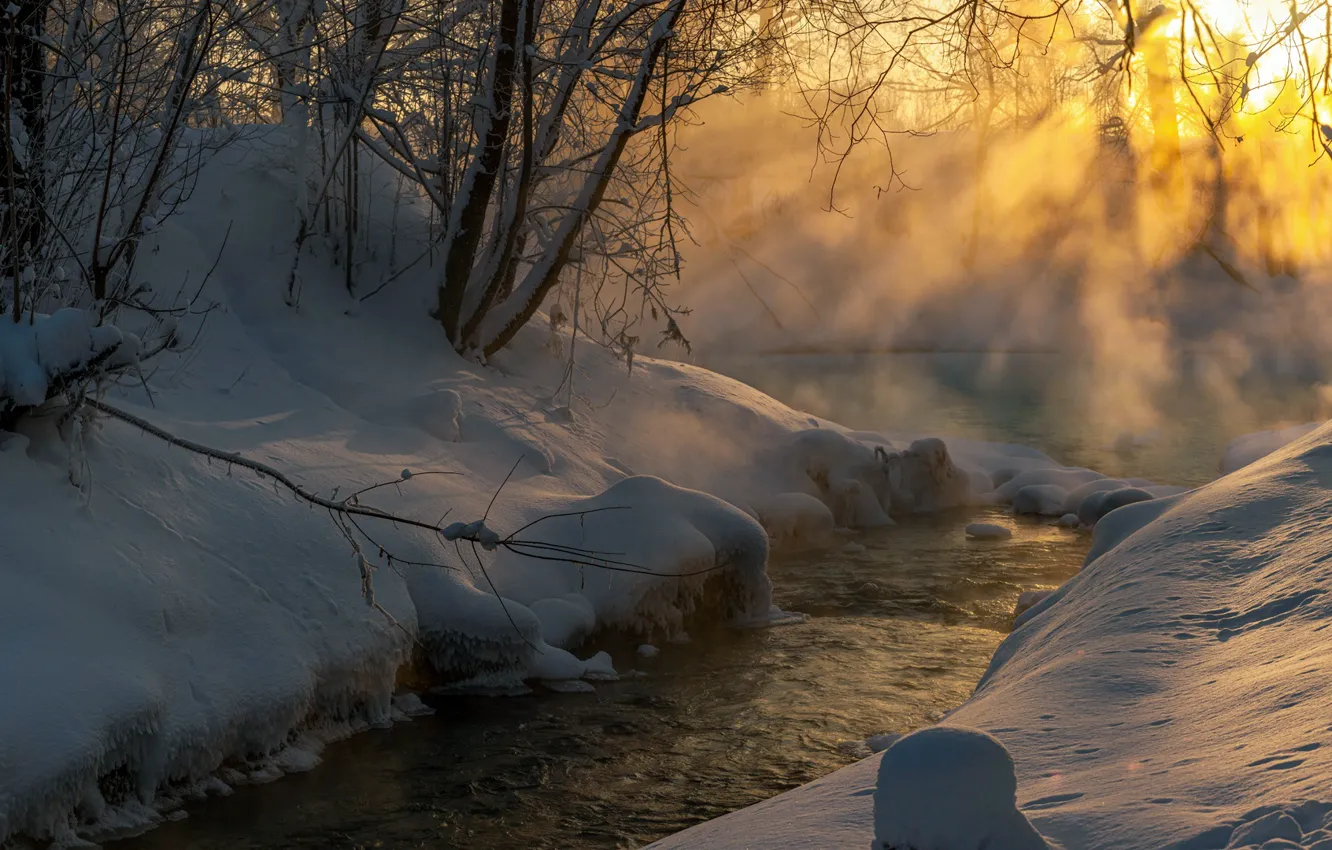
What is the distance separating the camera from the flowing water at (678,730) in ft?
19.1

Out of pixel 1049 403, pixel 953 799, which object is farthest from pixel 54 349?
pixel 1049 403

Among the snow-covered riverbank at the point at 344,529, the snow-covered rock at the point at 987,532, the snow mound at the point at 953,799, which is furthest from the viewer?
the snow-covered rock at the point at 987,532

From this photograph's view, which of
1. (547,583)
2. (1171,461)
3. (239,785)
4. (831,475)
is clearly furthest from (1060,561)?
(239,785)

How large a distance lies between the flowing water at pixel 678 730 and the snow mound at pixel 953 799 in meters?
3.07

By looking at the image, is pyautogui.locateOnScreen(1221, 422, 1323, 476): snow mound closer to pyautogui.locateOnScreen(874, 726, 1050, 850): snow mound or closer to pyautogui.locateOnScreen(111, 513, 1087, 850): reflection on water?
pyautogui.locateOnScreen(111, 513, 1087, 850): reflection on water

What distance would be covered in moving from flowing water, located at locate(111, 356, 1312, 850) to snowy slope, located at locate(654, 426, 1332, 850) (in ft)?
4.64

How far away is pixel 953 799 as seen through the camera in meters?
2.80

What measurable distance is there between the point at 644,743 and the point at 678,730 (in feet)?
0.95

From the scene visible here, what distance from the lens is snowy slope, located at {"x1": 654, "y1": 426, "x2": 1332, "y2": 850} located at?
3.08 m

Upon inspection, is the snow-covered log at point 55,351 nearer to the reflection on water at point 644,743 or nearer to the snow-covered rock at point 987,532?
the reflection on water at point 644,743

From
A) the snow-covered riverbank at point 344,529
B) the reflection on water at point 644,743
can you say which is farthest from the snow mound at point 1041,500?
the reflection on water at point 644,743

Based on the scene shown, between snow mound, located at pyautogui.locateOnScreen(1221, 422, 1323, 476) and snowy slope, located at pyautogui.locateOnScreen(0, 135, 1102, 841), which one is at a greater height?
snow mound, located at pyautogui.locateOnScreen(1221, 422, 1323, 476)

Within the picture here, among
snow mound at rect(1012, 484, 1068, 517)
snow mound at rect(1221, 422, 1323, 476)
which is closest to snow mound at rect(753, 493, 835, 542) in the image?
snow mound at rect(1012, 484, 1068, 517)

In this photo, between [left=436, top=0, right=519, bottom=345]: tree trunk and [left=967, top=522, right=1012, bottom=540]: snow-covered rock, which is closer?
[left=436, top=0, right=519, bottom=345]: tree trunk
